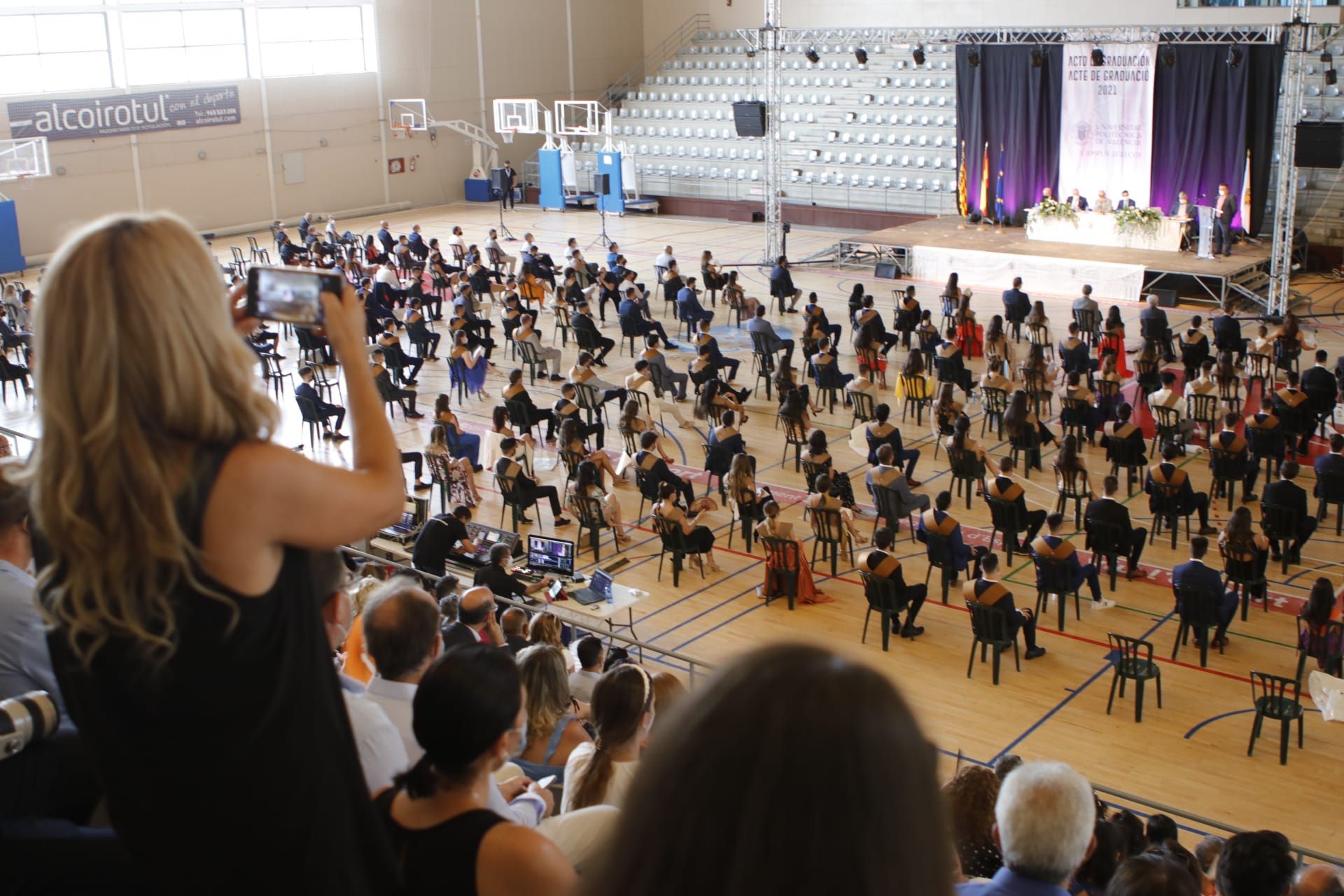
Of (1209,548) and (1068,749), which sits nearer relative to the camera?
(1068,749)

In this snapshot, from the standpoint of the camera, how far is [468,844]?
7.19ft

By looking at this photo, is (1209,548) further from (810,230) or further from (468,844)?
(810,230)

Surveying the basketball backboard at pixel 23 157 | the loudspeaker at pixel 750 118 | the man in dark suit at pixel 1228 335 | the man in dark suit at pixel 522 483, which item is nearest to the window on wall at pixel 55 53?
the basketball backboard at pixel 23 157

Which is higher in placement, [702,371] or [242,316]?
Result: [242,316]

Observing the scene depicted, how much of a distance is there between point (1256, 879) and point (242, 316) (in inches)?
178

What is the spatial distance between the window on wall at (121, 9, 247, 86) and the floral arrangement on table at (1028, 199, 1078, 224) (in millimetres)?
21005

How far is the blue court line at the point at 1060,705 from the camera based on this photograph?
33.3 ft

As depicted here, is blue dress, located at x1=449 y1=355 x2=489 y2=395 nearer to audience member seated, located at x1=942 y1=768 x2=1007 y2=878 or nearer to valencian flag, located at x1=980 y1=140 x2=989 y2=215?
audience member seated, located at x1=942 y1=768 x2=1007 y2=878

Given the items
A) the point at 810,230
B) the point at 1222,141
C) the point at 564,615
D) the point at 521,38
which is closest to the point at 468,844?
the point at 564,615

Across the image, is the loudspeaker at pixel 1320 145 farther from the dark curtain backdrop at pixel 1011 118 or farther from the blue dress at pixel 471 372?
the blue dress at pixel 471 372

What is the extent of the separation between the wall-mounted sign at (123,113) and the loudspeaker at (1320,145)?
1028 inches

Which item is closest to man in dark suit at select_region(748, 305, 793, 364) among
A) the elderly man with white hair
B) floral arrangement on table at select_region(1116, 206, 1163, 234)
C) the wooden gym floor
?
the wooden gym floor

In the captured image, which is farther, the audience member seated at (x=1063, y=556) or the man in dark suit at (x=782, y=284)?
the man in dark suit at (x=782, y=284)

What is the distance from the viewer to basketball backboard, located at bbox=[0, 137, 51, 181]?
2947 cm
